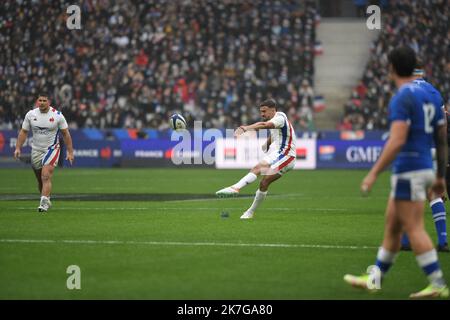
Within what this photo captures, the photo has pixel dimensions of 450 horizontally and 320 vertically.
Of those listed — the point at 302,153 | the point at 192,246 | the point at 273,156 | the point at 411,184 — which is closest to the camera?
the point at 411,184

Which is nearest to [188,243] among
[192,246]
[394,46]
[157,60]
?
[192,246]

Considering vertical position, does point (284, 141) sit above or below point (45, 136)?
below

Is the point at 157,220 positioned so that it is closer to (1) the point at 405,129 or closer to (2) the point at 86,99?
(1) the point at 405,129

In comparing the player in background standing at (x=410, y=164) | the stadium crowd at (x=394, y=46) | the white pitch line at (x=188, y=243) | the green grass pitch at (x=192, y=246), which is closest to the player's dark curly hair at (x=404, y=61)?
the player in background standing at (x=410, y=164)

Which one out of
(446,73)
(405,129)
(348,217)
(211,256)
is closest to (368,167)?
(446,73)

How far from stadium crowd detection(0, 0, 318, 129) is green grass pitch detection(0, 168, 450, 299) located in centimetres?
1788

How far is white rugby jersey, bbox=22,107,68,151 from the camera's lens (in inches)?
739

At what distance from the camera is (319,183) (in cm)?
2889

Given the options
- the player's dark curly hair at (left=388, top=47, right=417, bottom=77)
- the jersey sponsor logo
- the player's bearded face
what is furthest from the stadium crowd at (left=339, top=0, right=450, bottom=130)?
the player's dark curly hair at (left=388, top=47, right=417, bottom=77)

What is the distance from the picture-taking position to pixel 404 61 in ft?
28.0

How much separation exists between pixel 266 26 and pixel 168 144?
10.8 metres

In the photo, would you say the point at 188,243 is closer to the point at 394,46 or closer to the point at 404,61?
the point at 404,61

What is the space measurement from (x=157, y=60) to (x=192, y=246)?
1303 inches

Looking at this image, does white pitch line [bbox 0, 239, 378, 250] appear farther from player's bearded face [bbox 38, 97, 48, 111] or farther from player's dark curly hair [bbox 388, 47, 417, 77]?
player's bearded face [bbox 38, 97, 48, 111]
